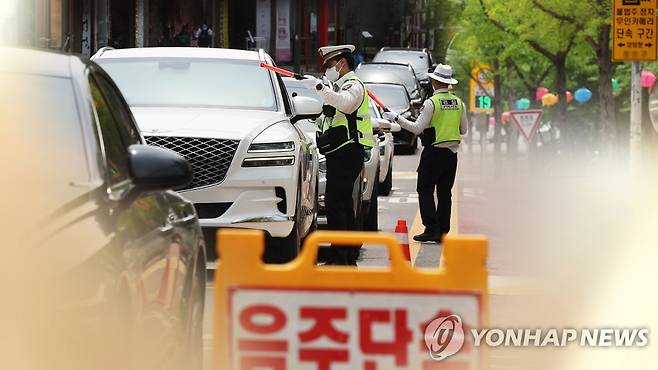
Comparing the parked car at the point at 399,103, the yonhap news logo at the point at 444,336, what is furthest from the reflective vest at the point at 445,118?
the parked car at the point at 399,103

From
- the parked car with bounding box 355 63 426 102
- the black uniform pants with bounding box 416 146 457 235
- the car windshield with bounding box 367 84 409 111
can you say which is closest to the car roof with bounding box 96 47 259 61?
the black uniform pants with bounding box 416 146 457 235

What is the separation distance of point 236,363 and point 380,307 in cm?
46

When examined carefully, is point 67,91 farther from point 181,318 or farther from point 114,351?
point 114,351

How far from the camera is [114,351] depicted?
4.96 metres

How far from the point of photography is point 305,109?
44.1 feet

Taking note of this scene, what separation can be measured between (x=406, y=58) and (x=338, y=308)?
6255 cm

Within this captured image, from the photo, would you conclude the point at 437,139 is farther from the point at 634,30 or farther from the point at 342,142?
the point at 634,30

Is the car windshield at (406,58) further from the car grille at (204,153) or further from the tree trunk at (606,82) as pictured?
the car grille at (204,153)

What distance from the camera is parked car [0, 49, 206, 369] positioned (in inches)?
187

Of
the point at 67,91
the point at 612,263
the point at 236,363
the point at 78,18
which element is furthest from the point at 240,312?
the point at 78,18

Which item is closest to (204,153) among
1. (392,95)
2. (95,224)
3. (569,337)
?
(569,337)

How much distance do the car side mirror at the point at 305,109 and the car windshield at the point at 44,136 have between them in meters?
7.32

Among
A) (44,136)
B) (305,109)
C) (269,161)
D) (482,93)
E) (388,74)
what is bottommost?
(482,93)

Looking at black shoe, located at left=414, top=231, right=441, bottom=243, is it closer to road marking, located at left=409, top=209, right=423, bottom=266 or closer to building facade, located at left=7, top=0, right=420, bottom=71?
road marking, located at left=409, top=209, right=423, bottom=266
